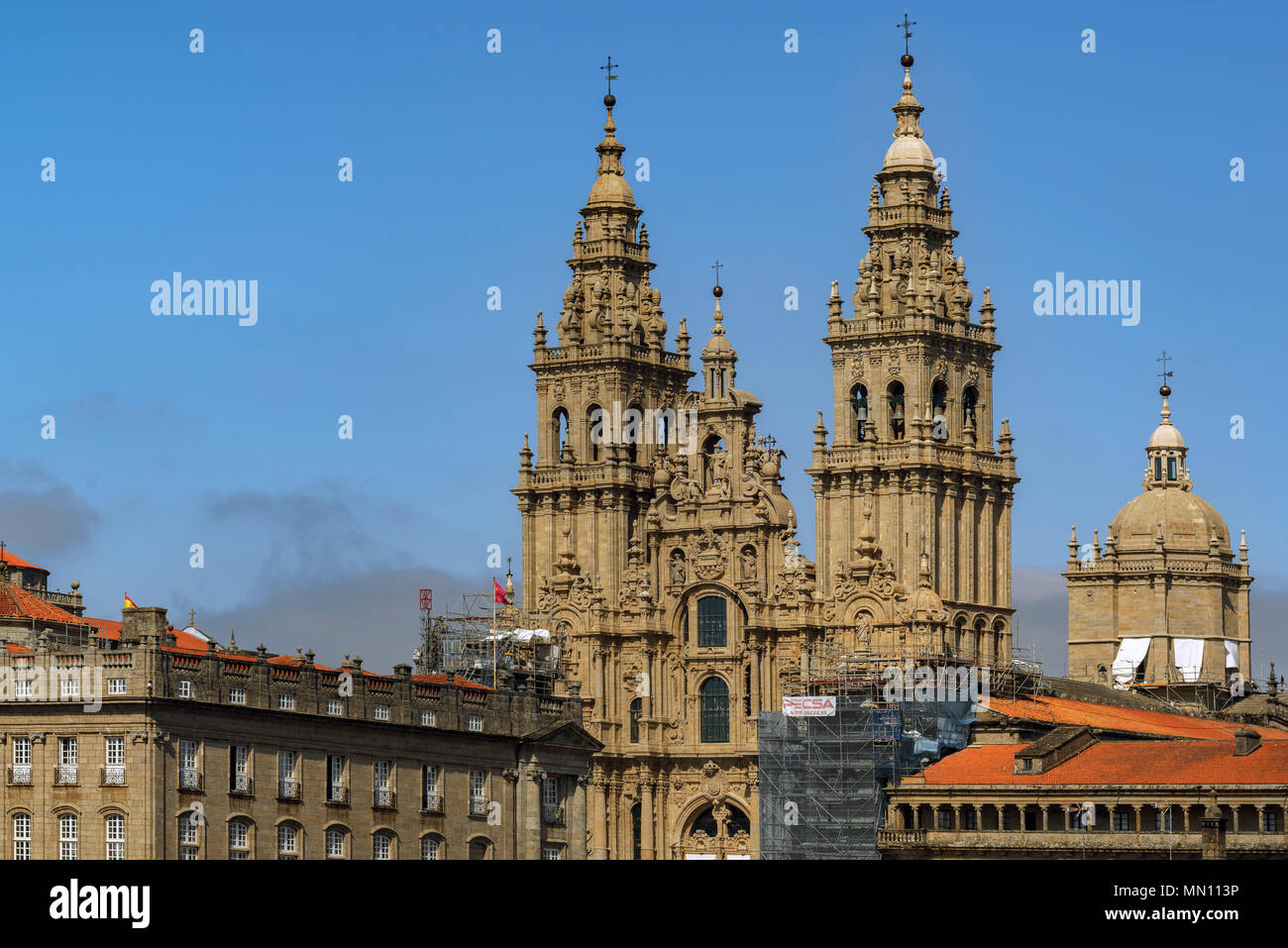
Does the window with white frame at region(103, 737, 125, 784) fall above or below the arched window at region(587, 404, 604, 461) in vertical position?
below

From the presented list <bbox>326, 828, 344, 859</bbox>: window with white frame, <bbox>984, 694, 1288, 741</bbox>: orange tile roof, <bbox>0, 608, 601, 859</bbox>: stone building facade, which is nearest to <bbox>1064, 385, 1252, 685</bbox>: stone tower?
<bbox>984, 694, 1288, 741</bbox>: orange tile roof

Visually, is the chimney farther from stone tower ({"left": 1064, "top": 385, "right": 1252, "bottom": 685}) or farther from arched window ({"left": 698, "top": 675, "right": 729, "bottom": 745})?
stone tower ({"left": 1064, "top": 385, "right": 1252, "bottom": 685})

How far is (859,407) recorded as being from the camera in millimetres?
161625

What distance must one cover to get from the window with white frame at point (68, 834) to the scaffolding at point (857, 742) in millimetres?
44513

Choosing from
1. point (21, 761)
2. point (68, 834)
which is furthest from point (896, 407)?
point (68, 834)

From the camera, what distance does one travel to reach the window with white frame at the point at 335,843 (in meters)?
119

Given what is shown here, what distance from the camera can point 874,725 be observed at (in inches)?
5704

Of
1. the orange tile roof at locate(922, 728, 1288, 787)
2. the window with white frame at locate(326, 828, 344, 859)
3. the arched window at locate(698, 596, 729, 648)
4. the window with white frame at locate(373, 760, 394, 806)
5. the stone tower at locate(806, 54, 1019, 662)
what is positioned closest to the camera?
the window with white frame at locate(326, 828, 344, 859)

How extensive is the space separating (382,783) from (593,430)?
161ft

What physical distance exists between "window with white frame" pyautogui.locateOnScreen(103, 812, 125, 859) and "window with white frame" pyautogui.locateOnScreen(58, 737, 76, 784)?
82.2 inches

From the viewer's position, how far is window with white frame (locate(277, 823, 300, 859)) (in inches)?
4577

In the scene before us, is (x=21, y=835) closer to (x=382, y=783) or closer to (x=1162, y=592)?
(x=382, y=783)
